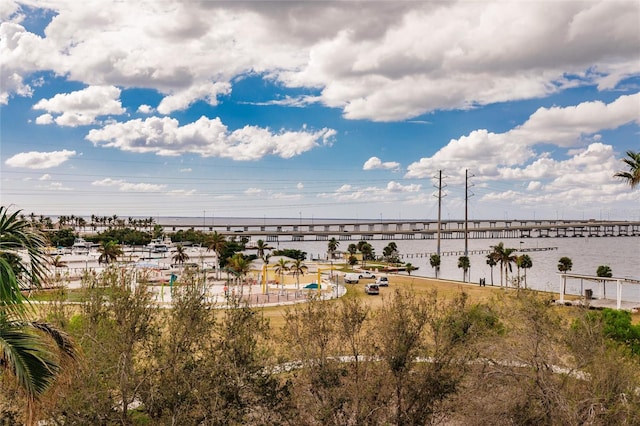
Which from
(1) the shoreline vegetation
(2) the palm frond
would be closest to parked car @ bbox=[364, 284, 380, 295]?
(1) the shoreline vegetation

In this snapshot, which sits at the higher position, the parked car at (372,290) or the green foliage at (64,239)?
the green foliage at (64,239)

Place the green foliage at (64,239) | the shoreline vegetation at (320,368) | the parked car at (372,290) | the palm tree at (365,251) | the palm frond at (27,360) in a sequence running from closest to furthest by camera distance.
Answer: the palm frond at (27,360)
the shoreline vegetation at (320,368)
the parked car at (372,290)
the palm tree at (365,251)
the green foliage at (64,239)

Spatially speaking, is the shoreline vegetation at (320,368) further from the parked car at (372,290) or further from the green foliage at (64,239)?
the green foliage at (64,239)

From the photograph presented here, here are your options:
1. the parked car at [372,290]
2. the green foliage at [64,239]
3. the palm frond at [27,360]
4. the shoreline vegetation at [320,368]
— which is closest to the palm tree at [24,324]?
the palm frond at [27,360]

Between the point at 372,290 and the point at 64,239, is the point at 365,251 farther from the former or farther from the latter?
the point at 64,239

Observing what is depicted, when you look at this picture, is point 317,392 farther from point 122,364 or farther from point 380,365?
point 122,364

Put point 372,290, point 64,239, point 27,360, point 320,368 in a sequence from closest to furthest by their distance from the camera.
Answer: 1. point 27,360
2. point 320,368
3. point 372,290
4. point 64,239

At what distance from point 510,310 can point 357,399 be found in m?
9.17

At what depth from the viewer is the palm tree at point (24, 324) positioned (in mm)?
7504

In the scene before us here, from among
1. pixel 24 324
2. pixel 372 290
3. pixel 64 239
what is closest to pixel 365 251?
pixel 372 290

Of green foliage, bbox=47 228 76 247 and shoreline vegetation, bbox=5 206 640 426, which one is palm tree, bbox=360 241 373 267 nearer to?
green foliage, bbox=47 228 76 247

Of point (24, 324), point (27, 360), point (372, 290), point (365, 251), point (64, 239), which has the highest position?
point (24, 324)

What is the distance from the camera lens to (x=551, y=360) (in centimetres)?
1994

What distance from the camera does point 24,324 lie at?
8.12 m
